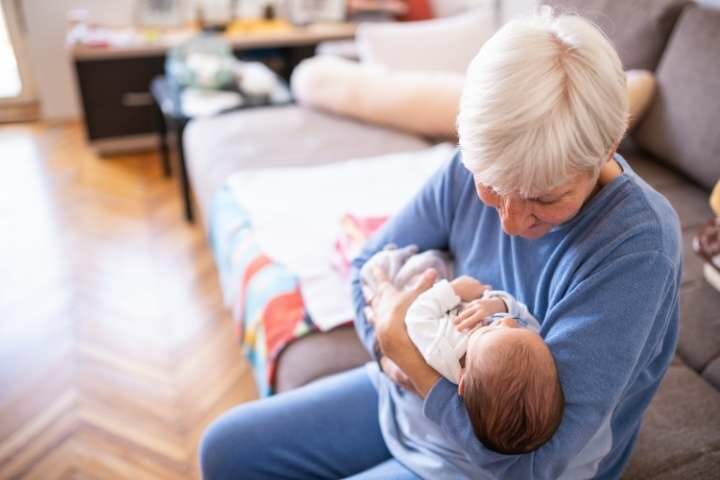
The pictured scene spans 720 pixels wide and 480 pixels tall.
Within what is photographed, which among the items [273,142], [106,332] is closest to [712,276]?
[273,142]

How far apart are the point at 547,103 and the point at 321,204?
1058 millimetres

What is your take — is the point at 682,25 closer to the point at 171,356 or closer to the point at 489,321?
the point at 489,321

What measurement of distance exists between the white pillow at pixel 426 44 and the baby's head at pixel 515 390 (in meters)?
1.84

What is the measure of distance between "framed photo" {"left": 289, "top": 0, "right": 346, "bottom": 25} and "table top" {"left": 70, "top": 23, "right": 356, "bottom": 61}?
4 cm

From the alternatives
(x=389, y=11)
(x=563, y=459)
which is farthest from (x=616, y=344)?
(x=389, y=11)

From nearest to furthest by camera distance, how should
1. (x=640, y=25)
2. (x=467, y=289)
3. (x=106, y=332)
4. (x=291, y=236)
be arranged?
A: (x=467, y=289)
(x=291, y=236)
(x=640, y=25)
(x=106, y=332)

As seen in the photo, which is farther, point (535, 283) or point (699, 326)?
point (699, 326)

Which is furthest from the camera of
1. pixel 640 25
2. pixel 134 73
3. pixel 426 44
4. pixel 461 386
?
pixel 134 73

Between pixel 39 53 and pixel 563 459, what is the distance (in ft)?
11.9

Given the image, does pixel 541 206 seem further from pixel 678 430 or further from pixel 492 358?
pixel 678 430

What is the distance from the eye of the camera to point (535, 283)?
0.94 meters

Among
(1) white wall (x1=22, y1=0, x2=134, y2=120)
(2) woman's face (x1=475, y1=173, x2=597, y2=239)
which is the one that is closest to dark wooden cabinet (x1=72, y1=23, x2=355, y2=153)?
(1) white wall (x1=22, y1=0, x2=134, y2=120)

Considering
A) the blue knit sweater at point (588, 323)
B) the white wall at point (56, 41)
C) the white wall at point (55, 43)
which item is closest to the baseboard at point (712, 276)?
the blue knit sweater at point (588, 323)

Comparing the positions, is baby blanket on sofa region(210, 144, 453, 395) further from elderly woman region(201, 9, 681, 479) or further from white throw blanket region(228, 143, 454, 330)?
elderly woman region(201, 9, 681, 479)
